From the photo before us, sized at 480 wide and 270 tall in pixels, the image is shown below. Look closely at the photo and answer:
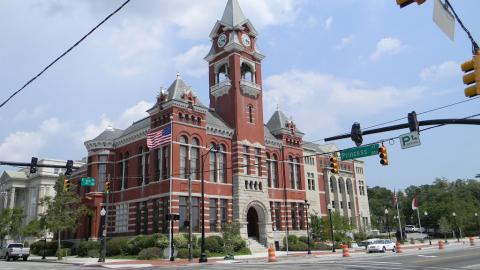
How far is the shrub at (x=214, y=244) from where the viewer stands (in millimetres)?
43750

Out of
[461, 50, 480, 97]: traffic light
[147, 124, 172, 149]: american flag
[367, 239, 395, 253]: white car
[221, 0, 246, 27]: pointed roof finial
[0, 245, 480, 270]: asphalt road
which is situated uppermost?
[221, 0, 246, 27]: pointed roof finial

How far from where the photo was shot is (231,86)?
53.9m

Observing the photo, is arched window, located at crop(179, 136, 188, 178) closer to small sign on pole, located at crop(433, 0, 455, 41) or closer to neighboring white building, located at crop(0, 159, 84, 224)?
small sign on pole, located at crop(433, 0, 455, 41)

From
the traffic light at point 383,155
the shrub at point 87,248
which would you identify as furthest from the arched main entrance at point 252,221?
the traffic light at point 383,155

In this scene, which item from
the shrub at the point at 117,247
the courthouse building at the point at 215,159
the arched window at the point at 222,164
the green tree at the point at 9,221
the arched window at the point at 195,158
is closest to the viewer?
the shrub at the point at 117,247

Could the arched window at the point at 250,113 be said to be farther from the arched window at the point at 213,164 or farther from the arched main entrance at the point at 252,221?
the arched main entrance at the point at 252,221

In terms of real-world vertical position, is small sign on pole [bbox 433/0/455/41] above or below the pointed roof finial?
below

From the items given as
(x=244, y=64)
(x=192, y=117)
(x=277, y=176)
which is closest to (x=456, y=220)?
(x=277, y=176)

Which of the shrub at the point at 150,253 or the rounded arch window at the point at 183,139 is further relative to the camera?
the rounded arch window at the point at 183,139

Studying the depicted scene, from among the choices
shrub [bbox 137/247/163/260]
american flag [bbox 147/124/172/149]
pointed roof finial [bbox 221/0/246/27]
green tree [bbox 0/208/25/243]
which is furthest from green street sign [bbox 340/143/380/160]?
green tree [bbox 0/208/25/243]

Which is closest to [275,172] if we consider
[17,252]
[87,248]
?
[87,248]

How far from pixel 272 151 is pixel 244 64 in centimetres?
1206

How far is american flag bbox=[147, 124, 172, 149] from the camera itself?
44844 mm

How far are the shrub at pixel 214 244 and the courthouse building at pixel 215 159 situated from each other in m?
2.44
